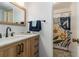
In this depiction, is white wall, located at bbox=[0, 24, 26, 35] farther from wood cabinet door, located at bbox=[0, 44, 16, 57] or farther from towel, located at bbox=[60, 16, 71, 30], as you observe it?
towel, located at bbox=[60, 16, 71, 30]

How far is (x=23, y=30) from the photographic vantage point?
3.49 metres

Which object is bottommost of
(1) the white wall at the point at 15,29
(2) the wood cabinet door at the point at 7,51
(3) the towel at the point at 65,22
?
(2) the wood cabinet door at the point at 7,51

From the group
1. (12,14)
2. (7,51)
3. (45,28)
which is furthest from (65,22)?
(7,51)

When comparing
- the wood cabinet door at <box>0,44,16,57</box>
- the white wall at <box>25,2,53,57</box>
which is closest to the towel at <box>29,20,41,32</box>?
the white wall at <box>25,2,53,57</box>

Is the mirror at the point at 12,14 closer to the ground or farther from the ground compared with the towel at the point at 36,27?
farther from the ground

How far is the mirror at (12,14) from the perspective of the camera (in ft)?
7.97

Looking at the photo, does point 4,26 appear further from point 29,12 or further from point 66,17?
point 66,17

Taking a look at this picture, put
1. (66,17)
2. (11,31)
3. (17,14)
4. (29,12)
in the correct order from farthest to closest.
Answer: (66,17) → (29,12) → (17,14) → (11,31)

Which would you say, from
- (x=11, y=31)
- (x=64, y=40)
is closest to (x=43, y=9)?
(x=11, y=31)

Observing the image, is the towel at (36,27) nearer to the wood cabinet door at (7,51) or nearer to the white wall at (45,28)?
the white wall at (45,28)

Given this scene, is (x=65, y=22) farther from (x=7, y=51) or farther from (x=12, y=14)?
(x=7, y=51)

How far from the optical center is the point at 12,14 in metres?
2.82

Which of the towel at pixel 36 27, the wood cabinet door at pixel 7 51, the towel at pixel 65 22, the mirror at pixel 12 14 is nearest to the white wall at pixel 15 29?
the mirror at pixel 12 14

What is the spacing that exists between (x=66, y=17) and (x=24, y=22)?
1.89 m
